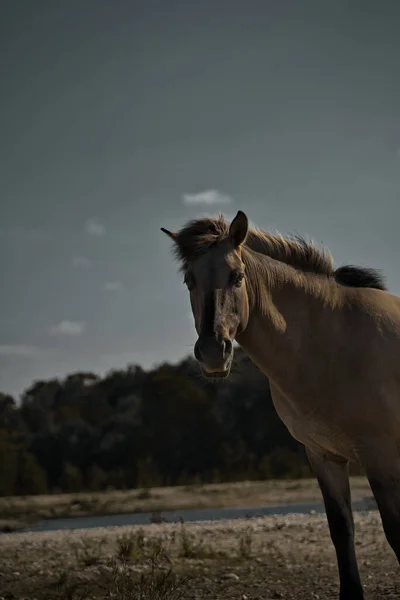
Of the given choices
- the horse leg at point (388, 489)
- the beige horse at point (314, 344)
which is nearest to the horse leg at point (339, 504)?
the beige horse at point (314, 344)

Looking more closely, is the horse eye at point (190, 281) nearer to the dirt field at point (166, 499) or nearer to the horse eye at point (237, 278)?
the horse eye at point (237, 278)

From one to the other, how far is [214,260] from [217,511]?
14.7m

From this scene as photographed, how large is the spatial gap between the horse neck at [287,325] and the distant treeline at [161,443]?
20.6 meters

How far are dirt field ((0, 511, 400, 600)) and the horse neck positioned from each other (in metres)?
1.96

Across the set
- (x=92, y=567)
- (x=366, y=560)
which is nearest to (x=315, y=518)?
(x=366, y=560)

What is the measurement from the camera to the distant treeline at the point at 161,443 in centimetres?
2755

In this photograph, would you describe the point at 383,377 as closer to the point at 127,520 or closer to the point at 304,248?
the point at 304,248

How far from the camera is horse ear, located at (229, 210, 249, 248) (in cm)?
613

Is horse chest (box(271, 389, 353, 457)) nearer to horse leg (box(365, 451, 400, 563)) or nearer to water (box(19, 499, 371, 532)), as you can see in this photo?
horse leg (box(365, 451, 400, 563))

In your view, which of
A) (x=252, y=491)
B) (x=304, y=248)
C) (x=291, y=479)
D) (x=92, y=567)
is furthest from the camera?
(x=291, y=479)

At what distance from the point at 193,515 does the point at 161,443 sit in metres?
12.2

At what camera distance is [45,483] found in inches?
1065

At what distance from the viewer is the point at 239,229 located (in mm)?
6199

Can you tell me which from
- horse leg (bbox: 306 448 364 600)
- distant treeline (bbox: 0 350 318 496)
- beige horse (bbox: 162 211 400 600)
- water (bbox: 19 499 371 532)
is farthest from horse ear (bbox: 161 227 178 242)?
distant treeline (bbox: 0 350 318 496)
